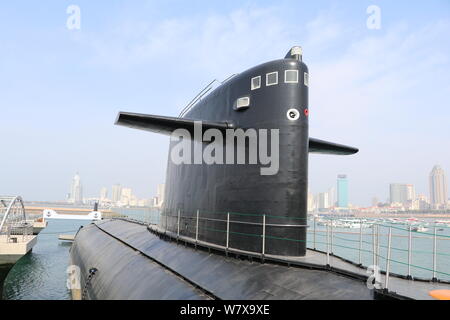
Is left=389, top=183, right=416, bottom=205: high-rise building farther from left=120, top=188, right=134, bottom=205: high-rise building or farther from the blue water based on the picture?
the blue water

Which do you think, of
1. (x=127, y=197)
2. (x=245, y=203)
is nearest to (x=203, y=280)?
(x=245, y=203)

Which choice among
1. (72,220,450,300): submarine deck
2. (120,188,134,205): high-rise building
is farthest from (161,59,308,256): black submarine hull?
(120,188,134,205): high-rise building

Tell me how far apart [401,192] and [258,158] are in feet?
432

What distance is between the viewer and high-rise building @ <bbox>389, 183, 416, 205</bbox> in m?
119

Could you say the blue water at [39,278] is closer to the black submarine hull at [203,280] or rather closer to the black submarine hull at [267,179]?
the black submarine hull at [203,280]

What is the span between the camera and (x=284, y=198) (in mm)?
6664

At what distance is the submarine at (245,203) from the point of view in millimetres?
5793

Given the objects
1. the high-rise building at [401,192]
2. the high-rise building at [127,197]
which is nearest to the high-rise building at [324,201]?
the high-rise building at [401,192]

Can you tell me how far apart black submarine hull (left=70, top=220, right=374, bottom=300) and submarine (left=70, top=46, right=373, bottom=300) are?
0.02 metres

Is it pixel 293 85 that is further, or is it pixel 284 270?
pixel 293 85

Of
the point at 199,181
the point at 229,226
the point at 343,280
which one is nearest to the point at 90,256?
the point at 199,181

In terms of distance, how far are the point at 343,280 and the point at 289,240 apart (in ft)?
4.78
